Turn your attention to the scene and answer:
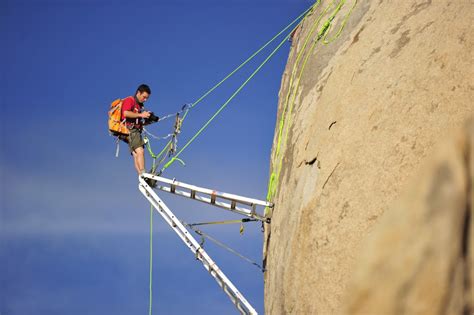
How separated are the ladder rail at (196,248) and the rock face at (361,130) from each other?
2.07 metres

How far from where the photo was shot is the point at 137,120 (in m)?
15.6

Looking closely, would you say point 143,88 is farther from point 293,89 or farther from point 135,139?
point 293,89

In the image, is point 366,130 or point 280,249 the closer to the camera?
point 366,130

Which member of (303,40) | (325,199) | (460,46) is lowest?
(325,199)

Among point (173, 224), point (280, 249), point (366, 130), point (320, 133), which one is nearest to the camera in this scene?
point (366, 130)

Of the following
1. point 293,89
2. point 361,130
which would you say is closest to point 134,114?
point 293,89

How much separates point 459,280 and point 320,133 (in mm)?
6485

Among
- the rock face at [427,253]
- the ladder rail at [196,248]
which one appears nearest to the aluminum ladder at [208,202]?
the ladder rail at [196,248]

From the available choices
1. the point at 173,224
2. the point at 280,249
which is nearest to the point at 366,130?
the point at 280,249

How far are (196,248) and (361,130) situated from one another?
21.8ft

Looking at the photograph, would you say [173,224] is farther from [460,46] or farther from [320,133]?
[460,46]

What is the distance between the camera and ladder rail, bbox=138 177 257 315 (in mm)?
12837

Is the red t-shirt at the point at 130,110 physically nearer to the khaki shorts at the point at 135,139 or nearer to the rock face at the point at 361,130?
the khaki shorts at the point at 135,139

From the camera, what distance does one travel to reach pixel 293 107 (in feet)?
38.8
